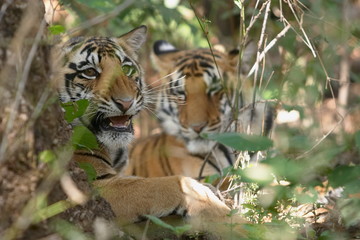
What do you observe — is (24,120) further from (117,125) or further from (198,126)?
(198,126)

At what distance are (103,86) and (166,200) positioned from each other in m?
0.84

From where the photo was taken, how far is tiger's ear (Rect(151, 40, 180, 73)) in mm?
5844

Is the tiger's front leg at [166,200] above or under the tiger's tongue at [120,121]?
under

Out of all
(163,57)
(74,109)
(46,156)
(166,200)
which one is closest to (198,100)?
(163,57)

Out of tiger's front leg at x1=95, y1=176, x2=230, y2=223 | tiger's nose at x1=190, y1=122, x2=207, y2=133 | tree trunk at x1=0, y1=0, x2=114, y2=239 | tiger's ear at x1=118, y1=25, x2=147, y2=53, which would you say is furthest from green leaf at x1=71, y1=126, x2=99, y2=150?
tiger's nose at x1=190, y1=122, x2=207, y2=133

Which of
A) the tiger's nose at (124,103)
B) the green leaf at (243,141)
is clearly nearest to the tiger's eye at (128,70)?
the tiger's nose at (124,103)

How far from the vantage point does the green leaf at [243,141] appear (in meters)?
2.82

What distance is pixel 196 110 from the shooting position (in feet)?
17.4

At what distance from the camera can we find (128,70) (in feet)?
12.4

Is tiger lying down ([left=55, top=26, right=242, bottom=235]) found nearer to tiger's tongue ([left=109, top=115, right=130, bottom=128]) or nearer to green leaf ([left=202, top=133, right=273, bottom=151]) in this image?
tiger's tongue ([left=109, top=115, right=130, bottom=128])

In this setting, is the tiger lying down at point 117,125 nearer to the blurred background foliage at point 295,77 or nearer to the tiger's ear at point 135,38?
the tiger's ear at point 135,38

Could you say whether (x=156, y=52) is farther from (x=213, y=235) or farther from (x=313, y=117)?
(x=213, y=235)

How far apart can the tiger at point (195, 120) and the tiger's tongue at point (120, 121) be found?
1.46 meters

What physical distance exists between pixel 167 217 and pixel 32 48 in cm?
118
